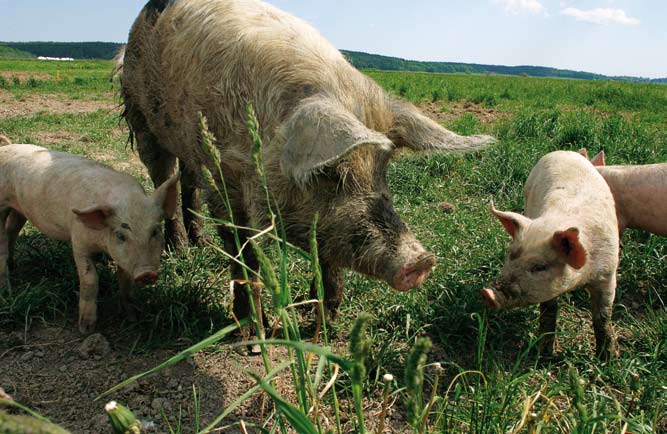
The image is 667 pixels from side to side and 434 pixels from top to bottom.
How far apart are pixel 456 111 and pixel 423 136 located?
37.6 ft

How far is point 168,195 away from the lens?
12.0 feet

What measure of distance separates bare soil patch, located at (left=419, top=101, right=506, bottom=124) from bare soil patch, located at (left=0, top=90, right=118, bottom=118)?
757 centimetres

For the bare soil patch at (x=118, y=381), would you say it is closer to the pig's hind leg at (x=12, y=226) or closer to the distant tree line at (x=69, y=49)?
the pig's hind leg at (x=12, y=226)

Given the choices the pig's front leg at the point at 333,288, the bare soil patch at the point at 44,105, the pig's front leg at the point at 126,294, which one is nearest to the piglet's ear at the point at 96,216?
the pig's front leg at the point at 126,294

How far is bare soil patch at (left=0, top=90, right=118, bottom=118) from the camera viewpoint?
1316 centimetres

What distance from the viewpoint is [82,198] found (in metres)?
3.51

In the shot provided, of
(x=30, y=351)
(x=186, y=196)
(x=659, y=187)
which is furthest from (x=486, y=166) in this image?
(x=30, y=351)

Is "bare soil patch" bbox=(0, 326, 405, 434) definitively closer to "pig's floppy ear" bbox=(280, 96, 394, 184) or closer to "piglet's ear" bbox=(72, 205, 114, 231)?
"piglet's ear" bbox=(72, 205, 114, 231)

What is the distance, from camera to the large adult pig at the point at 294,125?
2.74 meters

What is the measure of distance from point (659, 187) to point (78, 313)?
15.5 ft

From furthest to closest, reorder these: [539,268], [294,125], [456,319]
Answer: [456,319] → [539,268] → [294,125]

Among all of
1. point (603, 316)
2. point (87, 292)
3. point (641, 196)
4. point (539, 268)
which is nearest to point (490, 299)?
point (539, 268)

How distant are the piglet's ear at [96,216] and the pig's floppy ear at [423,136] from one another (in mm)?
1792

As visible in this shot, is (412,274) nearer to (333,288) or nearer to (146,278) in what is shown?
(333,288)
